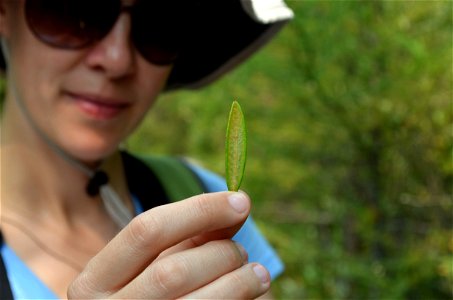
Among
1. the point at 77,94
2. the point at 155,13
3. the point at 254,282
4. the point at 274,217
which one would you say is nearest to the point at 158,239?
the point at 254,282

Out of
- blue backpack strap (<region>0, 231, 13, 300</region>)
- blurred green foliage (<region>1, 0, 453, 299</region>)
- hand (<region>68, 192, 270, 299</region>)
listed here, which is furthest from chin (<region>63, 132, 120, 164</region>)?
blurred green foliage (<region>1, 0, 453, 299</region>)

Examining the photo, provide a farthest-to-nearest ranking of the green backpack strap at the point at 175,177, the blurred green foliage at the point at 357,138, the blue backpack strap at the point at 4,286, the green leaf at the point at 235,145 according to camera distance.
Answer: the blurred green foliage at the point at 357,138, the green backpack strap at the point at 175,177, the blue backpack strap at the point at 4,286, the green leaf at the point at 235,145

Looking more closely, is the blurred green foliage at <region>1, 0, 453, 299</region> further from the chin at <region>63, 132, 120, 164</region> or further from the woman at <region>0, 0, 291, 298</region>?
the chin at <region>63, 132, 120, 164</region>

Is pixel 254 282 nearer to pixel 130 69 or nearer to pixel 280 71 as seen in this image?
pixel 130 69

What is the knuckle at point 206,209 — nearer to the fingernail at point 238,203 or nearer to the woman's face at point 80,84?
the fingernail at point 238,203

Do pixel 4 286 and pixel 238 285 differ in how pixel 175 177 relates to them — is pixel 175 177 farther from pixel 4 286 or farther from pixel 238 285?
pixel 238 285

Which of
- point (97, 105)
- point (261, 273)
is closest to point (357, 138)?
point (97, 105)

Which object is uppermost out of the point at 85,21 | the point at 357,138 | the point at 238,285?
Answer: the point at 85,21

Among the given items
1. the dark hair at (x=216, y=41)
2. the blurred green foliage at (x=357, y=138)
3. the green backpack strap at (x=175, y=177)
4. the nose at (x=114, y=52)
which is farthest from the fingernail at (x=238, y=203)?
the blurred green foliage at (x=357, y=138)
